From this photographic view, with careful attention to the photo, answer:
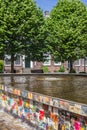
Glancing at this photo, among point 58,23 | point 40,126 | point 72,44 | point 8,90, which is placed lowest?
point 40,126

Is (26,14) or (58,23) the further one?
(58,23)

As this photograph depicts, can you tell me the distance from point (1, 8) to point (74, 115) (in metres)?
34.7

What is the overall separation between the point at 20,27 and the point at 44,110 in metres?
30.8

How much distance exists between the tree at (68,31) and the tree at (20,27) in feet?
10.0

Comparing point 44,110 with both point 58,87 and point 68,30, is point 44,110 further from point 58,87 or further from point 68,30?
point 68,30

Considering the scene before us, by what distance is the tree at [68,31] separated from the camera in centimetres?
4625

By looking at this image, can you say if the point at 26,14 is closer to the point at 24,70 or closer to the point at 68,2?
the point at 68,2

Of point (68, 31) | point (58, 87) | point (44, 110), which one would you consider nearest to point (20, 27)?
point (68, 31)

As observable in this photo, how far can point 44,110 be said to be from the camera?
12.1 meters

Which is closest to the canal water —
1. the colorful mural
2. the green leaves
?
the colorful mural

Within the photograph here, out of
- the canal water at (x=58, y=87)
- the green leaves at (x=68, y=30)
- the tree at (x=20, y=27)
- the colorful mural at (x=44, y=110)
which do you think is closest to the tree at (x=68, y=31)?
the green leaves at (x=68, y=30)

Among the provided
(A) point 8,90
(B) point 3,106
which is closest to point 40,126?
(A) point 8,90

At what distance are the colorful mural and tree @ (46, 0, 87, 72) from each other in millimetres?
30579

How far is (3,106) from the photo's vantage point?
16688 mm
